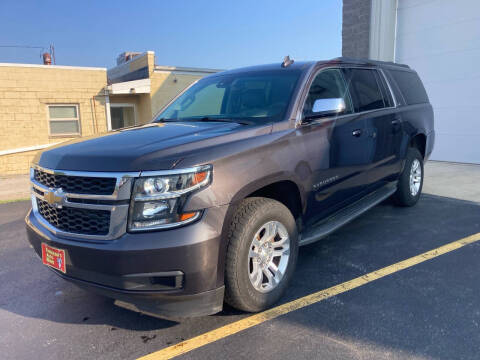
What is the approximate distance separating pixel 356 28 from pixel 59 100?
9.70 m

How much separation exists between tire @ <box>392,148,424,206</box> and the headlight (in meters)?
3.85

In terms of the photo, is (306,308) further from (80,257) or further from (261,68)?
(261,68)

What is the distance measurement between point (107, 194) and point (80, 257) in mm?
465

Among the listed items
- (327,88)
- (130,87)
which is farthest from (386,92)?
(130,87)

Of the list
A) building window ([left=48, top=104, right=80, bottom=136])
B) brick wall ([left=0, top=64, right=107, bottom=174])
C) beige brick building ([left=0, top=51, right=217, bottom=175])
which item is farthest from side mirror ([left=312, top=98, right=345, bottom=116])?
building window ([left=48, top=104, right=80, bottom=136])

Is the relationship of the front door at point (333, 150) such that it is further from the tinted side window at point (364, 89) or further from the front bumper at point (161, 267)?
the front bumper at point (161, 267)

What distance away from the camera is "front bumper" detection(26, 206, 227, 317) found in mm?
2426

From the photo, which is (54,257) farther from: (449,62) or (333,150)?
(449,62)

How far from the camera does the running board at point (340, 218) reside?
3.59 m

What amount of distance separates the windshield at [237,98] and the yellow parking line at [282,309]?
1.52m

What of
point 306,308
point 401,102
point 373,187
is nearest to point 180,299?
point 306,308

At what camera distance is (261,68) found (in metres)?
4.21

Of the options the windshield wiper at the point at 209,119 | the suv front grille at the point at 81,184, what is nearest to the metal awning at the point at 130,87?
the windshield wiper at the point at 209,119

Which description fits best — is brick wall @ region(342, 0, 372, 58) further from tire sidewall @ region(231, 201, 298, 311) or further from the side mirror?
tire sidewall @ region(231, 201, 298, 311)
